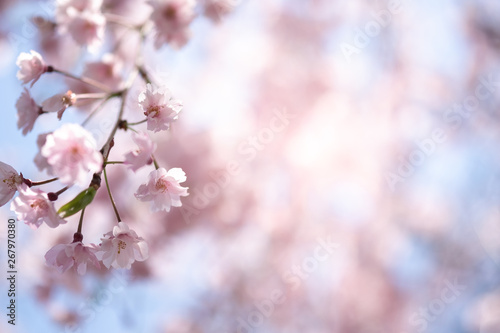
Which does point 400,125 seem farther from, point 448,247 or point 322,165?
point 448,247

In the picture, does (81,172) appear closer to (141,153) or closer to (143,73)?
(141,153)

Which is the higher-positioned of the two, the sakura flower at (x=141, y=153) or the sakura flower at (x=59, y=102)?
the sakura flower at (x=141, y=153)

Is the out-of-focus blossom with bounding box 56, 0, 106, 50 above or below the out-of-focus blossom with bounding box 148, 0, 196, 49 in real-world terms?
below

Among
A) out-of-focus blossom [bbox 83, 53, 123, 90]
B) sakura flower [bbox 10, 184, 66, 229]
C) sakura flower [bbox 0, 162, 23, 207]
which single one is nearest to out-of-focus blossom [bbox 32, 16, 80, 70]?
out-of-focus blossom [bbox 83, 53, 123, 90]

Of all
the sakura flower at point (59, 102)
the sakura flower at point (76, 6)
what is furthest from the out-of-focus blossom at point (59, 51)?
the sakura flower at point (59, 102)

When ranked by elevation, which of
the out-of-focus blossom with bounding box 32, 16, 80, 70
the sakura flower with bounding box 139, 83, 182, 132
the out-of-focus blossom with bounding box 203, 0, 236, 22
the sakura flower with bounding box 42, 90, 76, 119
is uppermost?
the out-of-focus blossom with bounding box 203, 0, 236, 22

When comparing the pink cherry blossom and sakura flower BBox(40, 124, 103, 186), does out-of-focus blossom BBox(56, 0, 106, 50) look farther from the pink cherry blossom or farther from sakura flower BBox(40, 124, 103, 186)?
sakura flower BBox(40, 124, 103, 186)

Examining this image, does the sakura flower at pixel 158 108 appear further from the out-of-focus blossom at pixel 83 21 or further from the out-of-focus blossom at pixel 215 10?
the out-of-focus blossom at pixel 215 10
